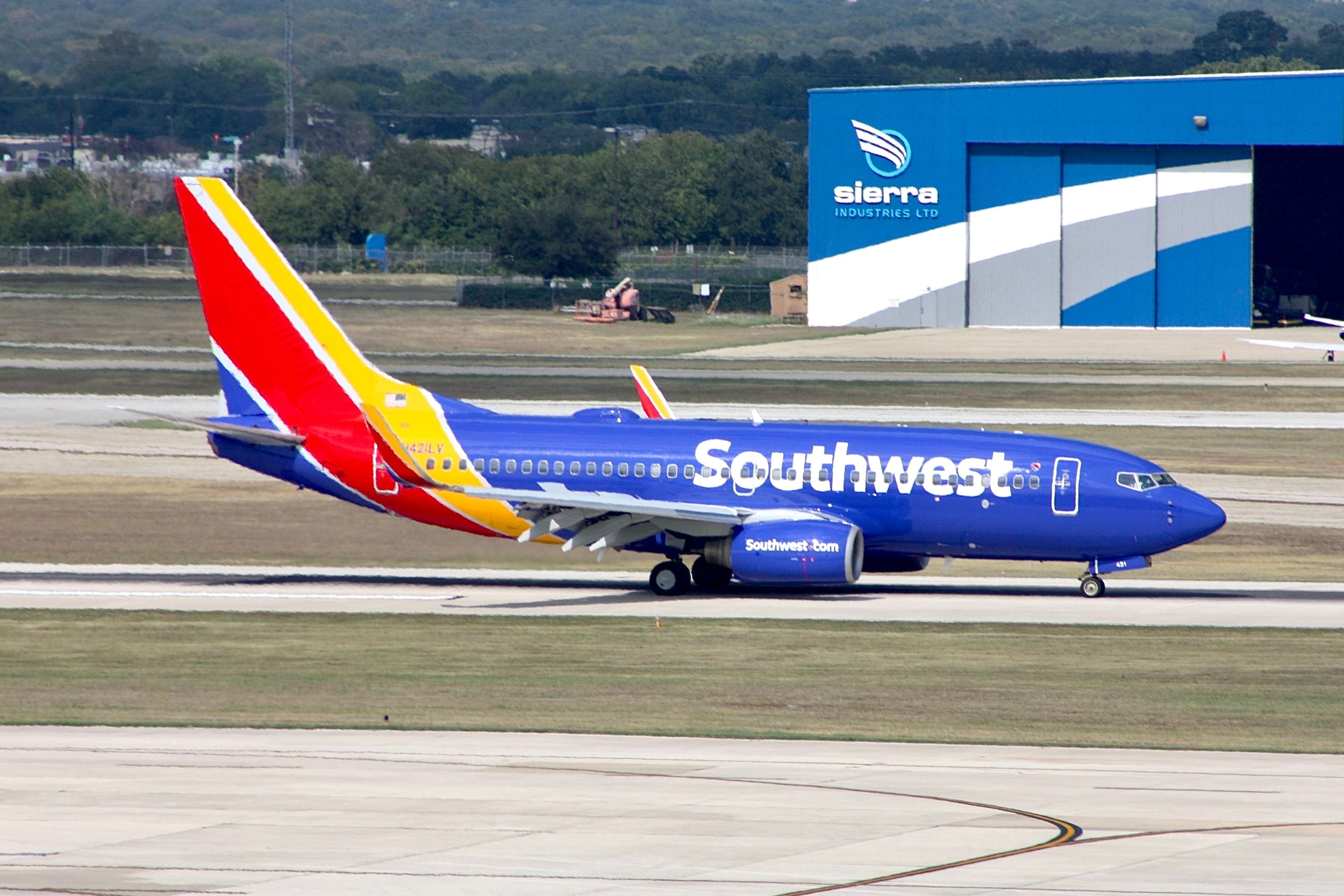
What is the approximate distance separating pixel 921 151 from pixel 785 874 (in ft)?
344

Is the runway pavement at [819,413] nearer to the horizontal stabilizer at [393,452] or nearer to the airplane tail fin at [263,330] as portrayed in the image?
the airplane tail fin at [263,330]

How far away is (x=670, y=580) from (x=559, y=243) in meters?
117

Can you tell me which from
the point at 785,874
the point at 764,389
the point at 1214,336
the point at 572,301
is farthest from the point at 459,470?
the point at 572,301

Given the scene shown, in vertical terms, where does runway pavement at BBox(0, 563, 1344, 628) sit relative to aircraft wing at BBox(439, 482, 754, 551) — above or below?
below

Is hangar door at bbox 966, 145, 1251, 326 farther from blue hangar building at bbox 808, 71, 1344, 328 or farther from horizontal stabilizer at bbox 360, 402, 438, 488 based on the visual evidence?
horizontal stabilizer at bbox 360, 402, 438, 488

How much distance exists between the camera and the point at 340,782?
2219 cm

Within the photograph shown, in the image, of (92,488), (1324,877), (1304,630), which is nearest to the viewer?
(1324,877)

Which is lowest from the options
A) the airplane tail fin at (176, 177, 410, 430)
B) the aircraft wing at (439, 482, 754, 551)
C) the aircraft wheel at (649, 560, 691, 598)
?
the aircraft wheel at (649, 560, 691, 598)

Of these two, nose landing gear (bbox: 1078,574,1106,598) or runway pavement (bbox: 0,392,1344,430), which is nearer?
nose landing gear (bbox: 1078,574,1106,598)

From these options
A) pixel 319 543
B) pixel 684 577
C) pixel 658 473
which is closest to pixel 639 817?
pixel 684 577

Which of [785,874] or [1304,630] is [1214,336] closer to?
[1304,630]

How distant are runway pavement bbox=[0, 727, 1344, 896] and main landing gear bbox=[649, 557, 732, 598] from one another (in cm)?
1395

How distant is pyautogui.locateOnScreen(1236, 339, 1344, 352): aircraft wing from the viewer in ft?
256

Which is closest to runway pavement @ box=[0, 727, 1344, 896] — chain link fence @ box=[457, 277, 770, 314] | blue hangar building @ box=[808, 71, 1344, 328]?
blue hangar building @ box=[808, 71, 1344, 328]
